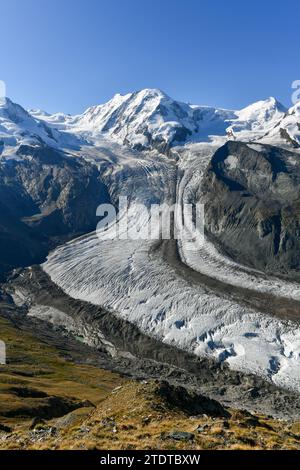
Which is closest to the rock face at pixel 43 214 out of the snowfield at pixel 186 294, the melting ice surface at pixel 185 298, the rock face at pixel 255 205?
the snowfield at pixel 186 294

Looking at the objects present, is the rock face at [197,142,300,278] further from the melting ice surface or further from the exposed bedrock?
the exposed bedrock

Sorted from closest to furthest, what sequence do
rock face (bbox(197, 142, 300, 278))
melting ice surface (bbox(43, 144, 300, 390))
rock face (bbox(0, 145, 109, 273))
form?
melting ice surface (bbox(43, 144, 300, 390)), rock face (bbox(197, 142, 300, 278)), rock face (bbox(0, 145, 109, 273))

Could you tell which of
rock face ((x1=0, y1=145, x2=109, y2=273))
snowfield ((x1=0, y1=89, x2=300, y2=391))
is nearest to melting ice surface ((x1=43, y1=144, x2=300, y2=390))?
snowfield ((x1=0, y1=89, x2=300, y2=391))

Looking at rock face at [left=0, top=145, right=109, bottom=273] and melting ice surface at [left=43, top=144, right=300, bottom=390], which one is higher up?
rock face at [left=0, top=145, right=109, bottom=273]

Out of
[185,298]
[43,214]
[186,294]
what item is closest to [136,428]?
[185,298]

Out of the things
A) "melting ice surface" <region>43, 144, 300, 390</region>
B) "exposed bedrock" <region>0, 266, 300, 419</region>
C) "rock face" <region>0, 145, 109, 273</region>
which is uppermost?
"rock face" <region>0, 145, 109, 273</region>

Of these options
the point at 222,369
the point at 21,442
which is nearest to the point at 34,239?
the point at 222,369
